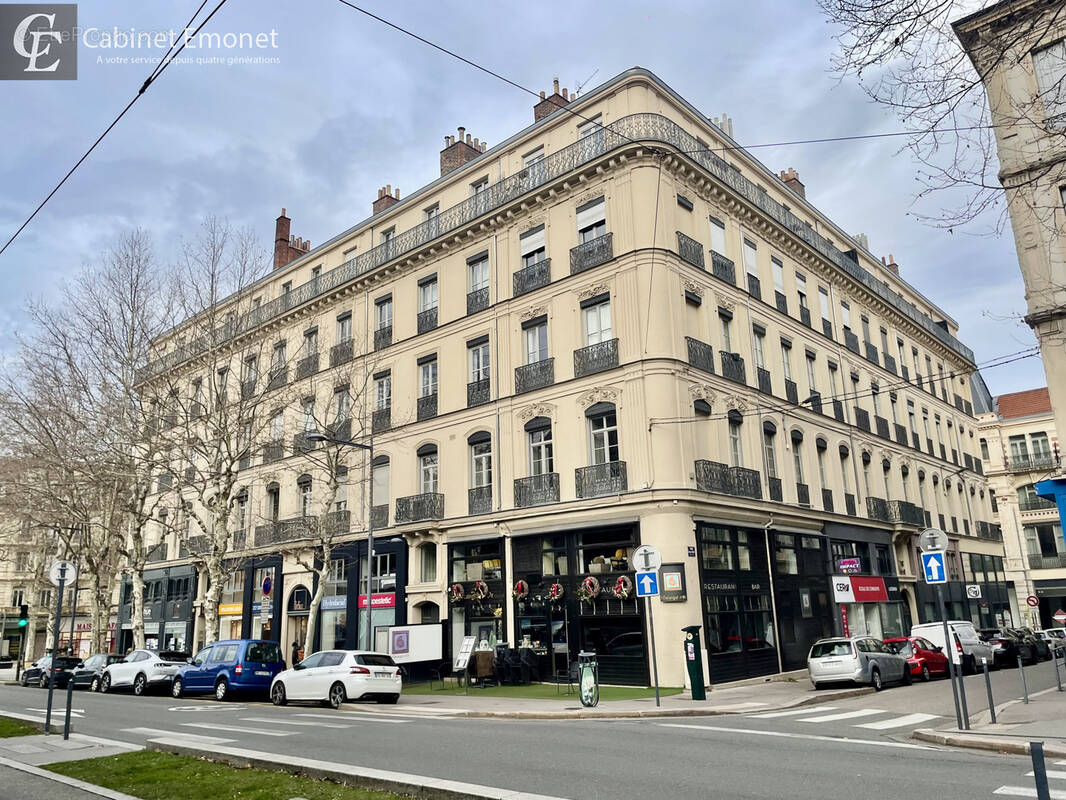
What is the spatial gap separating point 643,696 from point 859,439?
60.3 feet

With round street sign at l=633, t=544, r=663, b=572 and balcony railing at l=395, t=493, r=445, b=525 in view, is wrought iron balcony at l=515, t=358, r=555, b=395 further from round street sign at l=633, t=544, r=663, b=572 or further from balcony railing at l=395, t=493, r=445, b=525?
round street sign at l=633, t=544, r=663, b=572

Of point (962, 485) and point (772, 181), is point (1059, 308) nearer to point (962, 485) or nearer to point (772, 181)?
point (772, 181)

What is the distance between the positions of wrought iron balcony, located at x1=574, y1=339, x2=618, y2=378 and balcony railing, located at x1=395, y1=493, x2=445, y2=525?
7.00 meters

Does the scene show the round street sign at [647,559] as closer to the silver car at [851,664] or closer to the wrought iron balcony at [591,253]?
the silver car at [851,664]

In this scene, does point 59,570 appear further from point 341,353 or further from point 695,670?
point 341,353

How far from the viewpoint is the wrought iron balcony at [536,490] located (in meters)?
24.8

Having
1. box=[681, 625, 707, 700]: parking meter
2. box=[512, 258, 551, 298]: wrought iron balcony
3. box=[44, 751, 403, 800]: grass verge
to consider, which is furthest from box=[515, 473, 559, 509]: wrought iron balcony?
box=[44, 751, 403, 800]: grass verge

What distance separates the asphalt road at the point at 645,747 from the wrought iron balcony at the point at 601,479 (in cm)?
781

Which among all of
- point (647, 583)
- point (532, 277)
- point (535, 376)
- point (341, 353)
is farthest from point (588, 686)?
point (341, 353)

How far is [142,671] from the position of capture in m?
25.8

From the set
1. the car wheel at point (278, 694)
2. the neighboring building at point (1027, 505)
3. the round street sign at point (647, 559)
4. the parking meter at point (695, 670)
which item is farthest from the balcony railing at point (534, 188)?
the neighboring building at point (1027, 505)

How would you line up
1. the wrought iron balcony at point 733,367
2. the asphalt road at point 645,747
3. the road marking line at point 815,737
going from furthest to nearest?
the wrought iron balcony at point 733,367 → the road marking line at point 815,737 → the asphalt road at point 645,747

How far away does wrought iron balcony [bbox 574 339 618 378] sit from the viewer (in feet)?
79.5

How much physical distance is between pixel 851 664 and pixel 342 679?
12.3 metres
